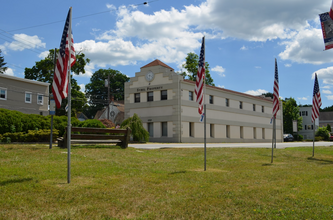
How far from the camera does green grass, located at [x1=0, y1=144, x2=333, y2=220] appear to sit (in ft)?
17.9

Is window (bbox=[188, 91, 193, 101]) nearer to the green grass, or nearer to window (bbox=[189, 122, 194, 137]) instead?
window (bbox=[189, 122, 194, 137])

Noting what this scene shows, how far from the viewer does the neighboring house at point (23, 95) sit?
130ft

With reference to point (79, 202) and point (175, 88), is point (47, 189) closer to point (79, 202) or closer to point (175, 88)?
point (79, 202)

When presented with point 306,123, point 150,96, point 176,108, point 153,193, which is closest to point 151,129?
point 150,96

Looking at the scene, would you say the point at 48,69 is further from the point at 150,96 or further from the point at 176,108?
the point at 176,108

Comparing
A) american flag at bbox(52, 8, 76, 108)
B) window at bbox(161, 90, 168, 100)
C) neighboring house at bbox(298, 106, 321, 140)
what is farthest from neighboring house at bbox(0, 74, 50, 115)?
neighboring house at bbox(298, 106, 321, 140)

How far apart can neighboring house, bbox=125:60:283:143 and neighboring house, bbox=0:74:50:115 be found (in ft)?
40.1

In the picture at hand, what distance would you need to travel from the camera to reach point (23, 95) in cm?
4162

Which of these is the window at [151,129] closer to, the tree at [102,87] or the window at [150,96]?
the window at [150,96]

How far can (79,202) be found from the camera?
5.90 meters

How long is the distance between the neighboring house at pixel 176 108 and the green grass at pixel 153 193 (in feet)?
103

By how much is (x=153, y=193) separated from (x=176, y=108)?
34.5 meters

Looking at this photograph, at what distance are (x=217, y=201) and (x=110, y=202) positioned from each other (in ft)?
7.13

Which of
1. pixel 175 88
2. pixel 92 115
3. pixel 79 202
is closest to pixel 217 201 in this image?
pixel 79 202
